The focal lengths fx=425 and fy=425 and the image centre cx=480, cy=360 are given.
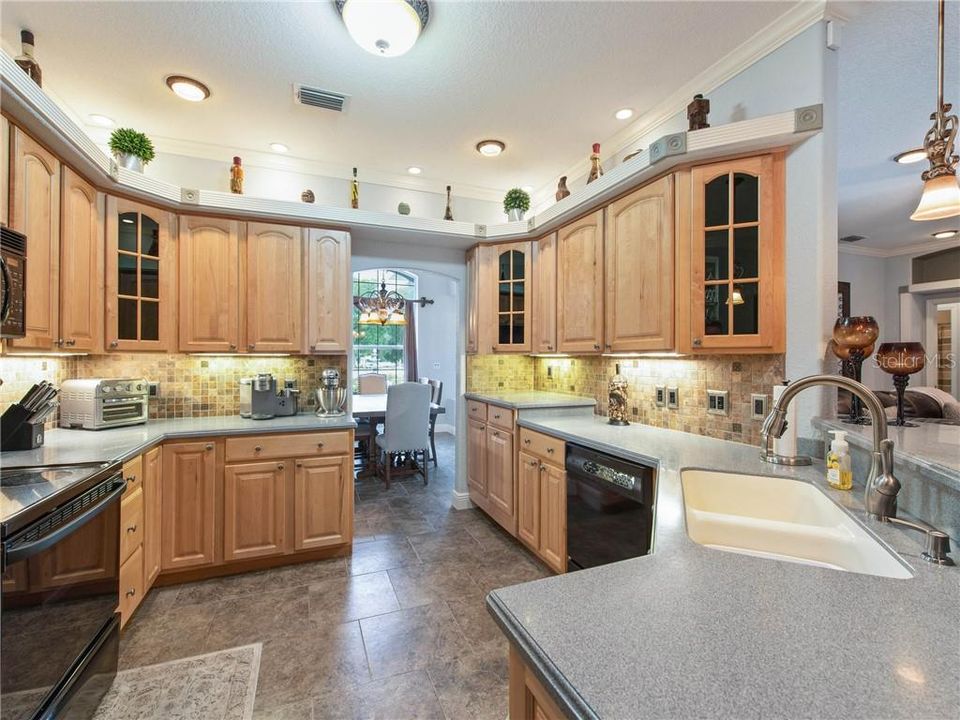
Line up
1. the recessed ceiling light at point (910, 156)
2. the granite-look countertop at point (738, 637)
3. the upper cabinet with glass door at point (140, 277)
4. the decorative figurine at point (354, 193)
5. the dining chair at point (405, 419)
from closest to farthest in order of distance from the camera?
the granite-look countertop at point (738, 637)
the upper cabinet with glass door at point (140, 277)
the recessed ceiling light at point (910, 156)
the decorative figurine at point (354, 193)
the dining chair at point (405, 419)

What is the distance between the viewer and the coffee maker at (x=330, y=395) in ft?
10.2

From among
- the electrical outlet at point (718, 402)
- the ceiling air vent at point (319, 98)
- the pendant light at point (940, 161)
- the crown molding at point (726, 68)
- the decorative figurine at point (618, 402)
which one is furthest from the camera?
the decorative figurine at point (618, 402)

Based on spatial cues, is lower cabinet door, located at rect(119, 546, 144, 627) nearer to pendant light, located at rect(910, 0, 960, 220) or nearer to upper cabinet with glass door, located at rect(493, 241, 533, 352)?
upper cabinet with glass door, located at rect(493, 241, 533, 352)

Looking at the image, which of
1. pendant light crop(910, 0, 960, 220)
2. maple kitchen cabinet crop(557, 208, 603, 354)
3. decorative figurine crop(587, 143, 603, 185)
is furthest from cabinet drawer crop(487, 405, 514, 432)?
pendant light crop(910, 0, 960, 220)

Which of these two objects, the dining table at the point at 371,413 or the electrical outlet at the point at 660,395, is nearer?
the electrical outlet at the point at 660,395

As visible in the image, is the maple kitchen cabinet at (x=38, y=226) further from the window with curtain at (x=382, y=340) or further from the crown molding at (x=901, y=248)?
the crown molding at (x=901, y=248)

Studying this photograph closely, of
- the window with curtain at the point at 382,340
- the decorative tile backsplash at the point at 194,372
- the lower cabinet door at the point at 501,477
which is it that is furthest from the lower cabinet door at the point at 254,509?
the window with curtain at the point at 382,340

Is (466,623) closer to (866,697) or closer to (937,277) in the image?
(866,697)

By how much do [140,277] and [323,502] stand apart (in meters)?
1.84

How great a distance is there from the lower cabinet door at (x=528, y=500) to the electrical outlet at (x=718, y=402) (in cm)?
106

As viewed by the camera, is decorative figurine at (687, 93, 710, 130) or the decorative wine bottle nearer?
the decorative wine bottle

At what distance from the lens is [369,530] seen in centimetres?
335

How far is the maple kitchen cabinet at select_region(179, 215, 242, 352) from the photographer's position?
2822 mm

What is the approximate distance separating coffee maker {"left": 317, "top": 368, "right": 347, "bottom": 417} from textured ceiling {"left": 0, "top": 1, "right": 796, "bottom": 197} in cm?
168
